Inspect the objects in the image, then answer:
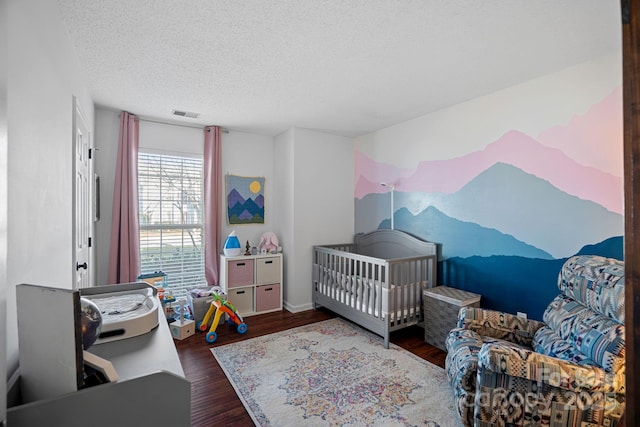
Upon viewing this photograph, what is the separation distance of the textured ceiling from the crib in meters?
1.58

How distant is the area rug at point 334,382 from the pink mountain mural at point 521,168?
1.73 m

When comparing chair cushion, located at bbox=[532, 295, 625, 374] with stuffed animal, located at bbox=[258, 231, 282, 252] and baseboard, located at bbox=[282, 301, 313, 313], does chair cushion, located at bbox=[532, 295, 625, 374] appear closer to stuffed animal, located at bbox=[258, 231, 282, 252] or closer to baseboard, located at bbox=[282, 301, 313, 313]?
baseboard, located at bbox=[282, 301, 313, 313]

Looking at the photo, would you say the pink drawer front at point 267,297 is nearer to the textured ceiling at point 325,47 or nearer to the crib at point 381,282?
the crib at point 381,282

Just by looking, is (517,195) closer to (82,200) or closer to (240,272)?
(240,272)

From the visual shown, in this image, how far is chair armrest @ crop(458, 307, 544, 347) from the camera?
204 centimetres

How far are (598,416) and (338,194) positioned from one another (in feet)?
10.7

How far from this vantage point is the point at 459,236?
2990 mm

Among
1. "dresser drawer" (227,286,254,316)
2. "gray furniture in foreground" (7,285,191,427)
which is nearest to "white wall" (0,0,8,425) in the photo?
"gray furniture in foreground" (7,285,191,427)

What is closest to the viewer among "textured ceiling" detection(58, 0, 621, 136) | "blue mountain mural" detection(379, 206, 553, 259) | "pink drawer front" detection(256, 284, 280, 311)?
"textured ceiling" detection(58, 0, 621, 136)

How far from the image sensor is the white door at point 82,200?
6.83 feet

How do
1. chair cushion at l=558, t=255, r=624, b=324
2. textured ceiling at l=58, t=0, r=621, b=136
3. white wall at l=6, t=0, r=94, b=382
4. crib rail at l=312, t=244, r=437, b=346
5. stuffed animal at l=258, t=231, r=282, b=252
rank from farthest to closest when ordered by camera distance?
stuffed animal at l=258, t=231, r=282, b=252, crib rail at l=312, t=244, r=437, b=346, textured ceiling at l=58, t=0, r=621, b=136, chair cushion at l=558, t=255, r=624, b=324, white wall at l=6, t=0, r=94, b=382

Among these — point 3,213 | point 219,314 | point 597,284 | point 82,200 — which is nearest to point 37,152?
point 3,213

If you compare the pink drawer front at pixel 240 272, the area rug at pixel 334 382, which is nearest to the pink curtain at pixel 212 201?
the pink drawer front at pixel 240 272

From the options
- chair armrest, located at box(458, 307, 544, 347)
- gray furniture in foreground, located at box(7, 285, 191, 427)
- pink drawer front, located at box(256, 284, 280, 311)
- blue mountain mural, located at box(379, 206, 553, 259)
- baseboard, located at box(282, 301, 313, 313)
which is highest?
blue mountain mural, located at box(379, 206, 553, 259)
